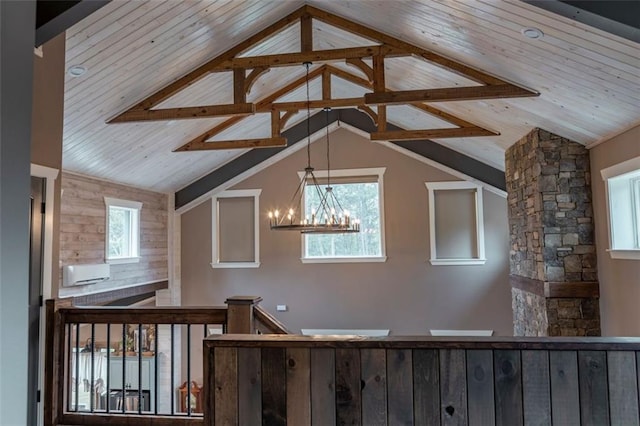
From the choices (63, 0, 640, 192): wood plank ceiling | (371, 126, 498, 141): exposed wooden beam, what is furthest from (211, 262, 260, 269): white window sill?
(371, 126, 498, 141): exposed wooden beam

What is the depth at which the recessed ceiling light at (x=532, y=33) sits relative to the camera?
3.37m

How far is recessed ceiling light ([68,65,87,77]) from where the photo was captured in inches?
167

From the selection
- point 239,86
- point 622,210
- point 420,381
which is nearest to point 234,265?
point 239,86

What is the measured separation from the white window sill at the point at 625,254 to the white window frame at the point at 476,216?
3.30 m

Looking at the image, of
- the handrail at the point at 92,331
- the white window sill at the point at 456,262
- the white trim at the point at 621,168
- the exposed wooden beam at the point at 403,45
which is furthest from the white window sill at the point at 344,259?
the handrail at the point at 92,331

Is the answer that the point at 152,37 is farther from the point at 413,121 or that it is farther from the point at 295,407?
the point at 413,121

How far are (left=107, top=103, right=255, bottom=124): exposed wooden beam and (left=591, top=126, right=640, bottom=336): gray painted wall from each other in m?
3.76

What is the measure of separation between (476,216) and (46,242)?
677 centimetres

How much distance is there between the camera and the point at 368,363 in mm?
1985

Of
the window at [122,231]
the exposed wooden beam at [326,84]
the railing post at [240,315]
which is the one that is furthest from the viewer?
the window at [122,231]

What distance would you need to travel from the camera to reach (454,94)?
446cm

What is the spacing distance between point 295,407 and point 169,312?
1763 millimetres

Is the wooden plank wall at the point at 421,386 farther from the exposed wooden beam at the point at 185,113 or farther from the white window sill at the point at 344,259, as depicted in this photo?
the white window sill at the point at 344,259

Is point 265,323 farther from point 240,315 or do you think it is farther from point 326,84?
point 326,84
